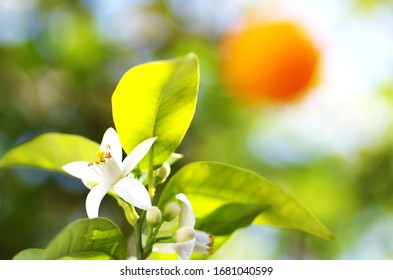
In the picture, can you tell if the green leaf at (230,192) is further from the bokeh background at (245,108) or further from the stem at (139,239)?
the bokeh background at (245,108)

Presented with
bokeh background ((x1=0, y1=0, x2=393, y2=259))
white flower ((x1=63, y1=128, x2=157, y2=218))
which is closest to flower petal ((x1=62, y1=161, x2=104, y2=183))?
white flower ((x1=63, y1=128, x2=157, y2=218))

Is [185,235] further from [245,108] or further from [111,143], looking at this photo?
[245,108]

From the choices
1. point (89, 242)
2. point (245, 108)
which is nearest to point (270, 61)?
point (245, 108)

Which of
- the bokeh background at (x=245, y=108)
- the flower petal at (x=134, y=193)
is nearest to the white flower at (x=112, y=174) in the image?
the flower petal at (x=134, y=193)

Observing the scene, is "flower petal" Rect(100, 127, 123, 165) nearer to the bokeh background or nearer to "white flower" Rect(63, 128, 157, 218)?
"white flower" Rect(63, 128, 157, 218)
